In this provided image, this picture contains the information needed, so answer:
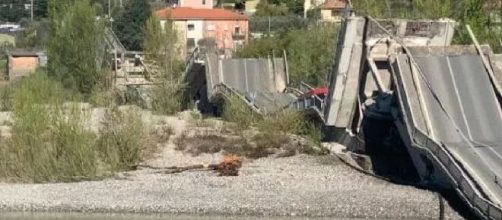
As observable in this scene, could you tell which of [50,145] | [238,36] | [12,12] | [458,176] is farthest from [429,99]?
[12,12]

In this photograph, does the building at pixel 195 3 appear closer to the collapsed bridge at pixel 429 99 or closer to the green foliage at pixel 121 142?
the collapsed bridge at pixel 429 99

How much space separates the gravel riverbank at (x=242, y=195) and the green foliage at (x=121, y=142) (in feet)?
2.46

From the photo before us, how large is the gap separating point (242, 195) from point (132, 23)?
232ft

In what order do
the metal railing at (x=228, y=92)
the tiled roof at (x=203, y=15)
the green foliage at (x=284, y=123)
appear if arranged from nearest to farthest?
1. the green foliage at (x=284, y=123)
2. the metal railing at (x=228, y=92)
3. the tiled roof at (x=203, y=15)

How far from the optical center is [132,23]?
94.7 m

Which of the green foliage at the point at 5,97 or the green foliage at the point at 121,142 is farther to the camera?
the green foliage at the point at 5,97

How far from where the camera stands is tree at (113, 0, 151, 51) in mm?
→ 92738

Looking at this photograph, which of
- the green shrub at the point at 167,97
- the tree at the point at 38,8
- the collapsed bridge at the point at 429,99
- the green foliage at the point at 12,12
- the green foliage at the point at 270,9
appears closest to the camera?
the collapsed bridge at the point at 429,99

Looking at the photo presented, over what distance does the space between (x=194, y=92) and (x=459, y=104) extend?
1014 inches

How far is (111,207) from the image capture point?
80.7 feet

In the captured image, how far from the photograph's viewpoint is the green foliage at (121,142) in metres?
29.5

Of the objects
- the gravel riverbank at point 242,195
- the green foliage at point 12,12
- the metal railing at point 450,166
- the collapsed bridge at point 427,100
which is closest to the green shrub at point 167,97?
the collapsed bridge at point 427,100

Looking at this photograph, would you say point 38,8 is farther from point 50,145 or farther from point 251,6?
point 50,145

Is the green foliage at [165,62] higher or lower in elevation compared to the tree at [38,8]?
higher
